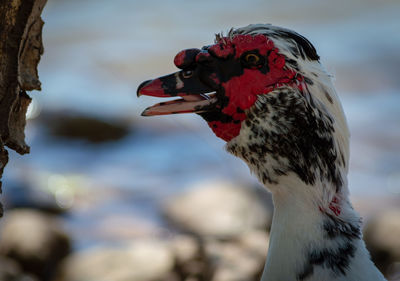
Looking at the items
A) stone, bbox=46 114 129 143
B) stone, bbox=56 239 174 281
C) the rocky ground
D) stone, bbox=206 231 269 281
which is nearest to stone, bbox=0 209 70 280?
the rocky ground

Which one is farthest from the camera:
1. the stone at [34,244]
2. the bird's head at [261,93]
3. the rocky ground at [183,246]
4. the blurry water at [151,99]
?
the blurry water at [151,99]

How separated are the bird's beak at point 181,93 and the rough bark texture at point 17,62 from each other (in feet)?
1.51

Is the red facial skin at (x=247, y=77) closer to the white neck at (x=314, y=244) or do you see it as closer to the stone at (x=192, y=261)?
the white neck at (x=314, y=244)

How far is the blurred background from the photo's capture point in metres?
4.82

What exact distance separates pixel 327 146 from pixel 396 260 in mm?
2629

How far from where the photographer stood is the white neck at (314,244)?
8.12ft

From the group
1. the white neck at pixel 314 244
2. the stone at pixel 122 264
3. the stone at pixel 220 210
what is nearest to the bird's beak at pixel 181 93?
the white neck at pixel 314 244

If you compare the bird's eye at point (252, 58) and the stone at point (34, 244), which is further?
the stone at point (34, 244)

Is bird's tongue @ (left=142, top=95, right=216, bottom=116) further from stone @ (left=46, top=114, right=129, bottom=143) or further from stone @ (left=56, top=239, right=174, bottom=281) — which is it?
stone @ (left=46, top=114, right=129, bottom=143)

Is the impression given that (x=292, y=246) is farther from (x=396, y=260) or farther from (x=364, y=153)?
(x=364, y=153)

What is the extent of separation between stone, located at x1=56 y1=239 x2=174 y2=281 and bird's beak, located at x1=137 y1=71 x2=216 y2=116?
84.4 inches

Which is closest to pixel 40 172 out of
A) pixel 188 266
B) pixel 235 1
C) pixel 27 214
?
pixel 27 214

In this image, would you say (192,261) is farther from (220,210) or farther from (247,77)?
(247,77)

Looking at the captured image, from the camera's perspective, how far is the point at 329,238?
249 centimetres
